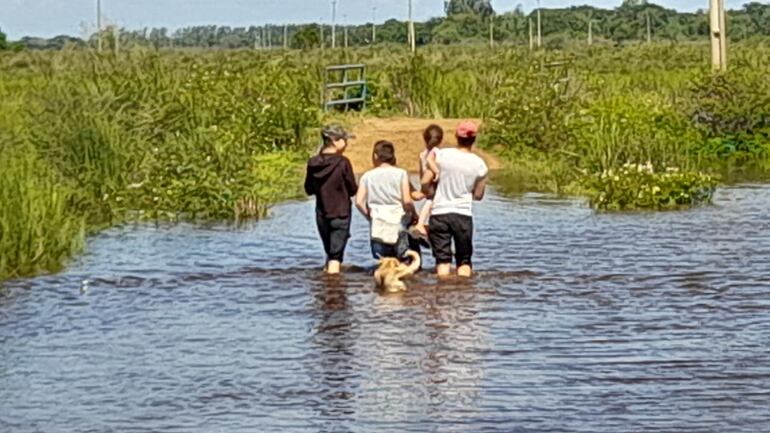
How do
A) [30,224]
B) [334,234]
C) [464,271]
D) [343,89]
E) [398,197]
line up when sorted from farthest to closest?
1. [343,89]
2. [30,224]
3. [334,234]
4. [464,271]
5. [398,197]


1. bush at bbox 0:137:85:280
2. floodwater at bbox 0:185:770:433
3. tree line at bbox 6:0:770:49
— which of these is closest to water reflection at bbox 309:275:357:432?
floodwater at bbox 0:185:770:433

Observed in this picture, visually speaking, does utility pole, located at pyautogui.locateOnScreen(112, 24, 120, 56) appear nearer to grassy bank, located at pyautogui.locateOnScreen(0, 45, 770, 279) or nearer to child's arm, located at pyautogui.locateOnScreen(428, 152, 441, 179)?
grassy bank, located at pyautogui.locateOnScreen(0, 45, 770, 279)

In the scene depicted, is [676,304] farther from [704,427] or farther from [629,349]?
[704,427]

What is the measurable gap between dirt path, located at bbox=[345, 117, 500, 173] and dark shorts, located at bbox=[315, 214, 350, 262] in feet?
46.0

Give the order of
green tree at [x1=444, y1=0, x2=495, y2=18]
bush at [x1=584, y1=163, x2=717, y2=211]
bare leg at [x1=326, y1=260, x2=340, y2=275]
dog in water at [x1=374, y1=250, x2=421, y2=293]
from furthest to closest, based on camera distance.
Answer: green tree at [x1=444, y1=0, x2=495, y2=18]
bush at [x1=584, y1=163, x2=717, y2=211]
bare leg at [x1=326, y1=260, x2=340, y2=275]
dog in water at [x1=374, y1=250, x2=421, y2=293]

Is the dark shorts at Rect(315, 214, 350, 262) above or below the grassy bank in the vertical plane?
below

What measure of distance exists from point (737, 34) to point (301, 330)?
99548 mm

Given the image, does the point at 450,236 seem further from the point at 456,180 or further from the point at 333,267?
the point at 333,267

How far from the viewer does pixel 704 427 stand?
30.2ft

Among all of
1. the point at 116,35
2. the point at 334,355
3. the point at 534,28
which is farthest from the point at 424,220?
the point at 534,28

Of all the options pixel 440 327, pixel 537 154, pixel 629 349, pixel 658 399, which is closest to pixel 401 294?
pixel 440 327

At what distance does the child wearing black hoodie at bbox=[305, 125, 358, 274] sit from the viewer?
1524 centimetres

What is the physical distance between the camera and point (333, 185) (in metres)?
15.2

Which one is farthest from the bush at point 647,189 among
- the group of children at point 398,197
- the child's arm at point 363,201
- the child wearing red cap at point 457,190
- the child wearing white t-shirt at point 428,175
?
the child's arm at point 363,201
